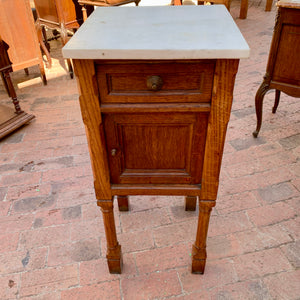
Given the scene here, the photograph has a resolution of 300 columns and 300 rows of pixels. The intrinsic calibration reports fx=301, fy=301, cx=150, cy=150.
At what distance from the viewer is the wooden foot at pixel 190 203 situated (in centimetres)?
195

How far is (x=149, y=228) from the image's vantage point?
6.26 ft

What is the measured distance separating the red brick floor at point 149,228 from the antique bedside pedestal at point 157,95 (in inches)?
14.0

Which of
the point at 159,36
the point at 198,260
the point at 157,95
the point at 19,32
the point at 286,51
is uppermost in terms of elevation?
the point at 159,36

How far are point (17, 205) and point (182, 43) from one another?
165 cm

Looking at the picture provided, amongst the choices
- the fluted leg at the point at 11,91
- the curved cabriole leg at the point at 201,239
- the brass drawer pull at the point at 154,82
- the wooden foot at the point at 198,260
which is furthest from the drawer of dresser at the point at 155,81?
the fluted leg at the point at 11,91

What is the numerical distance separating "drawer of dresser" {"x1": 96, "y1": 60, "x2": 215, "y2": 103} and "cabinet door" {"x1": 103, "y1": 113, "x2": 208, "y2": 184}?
8 cm

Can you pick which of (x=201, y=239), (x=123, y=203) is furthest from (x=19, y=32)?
(x=201, y=239)

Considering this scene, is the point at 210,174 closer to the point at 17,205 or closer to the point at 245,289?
the point at 245,289

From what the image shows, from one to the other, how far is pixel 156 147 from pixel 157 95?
25 cm

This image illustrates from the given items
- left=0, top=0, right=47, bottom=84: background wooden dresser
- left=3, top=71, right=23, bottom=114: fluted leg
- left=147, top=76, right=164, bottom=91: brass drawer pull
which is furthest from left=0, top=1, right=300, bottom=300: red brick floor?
left=147, top=76, right=164, bottom=91: brass drawer pull

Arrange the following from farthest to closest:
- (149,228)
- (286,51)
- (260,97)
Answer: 1. (260,97)
2. (286,51)
3. (149,228)

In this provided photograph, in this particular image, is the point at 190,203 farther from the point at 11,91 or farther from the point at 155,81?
the point at 11,91

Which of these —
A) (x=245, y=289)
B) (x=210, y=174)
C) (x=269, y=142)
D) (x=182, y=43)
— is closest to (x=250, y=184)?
(x=269, y=142)

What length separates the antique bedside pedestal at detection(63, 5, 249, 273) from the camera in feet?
3.37
